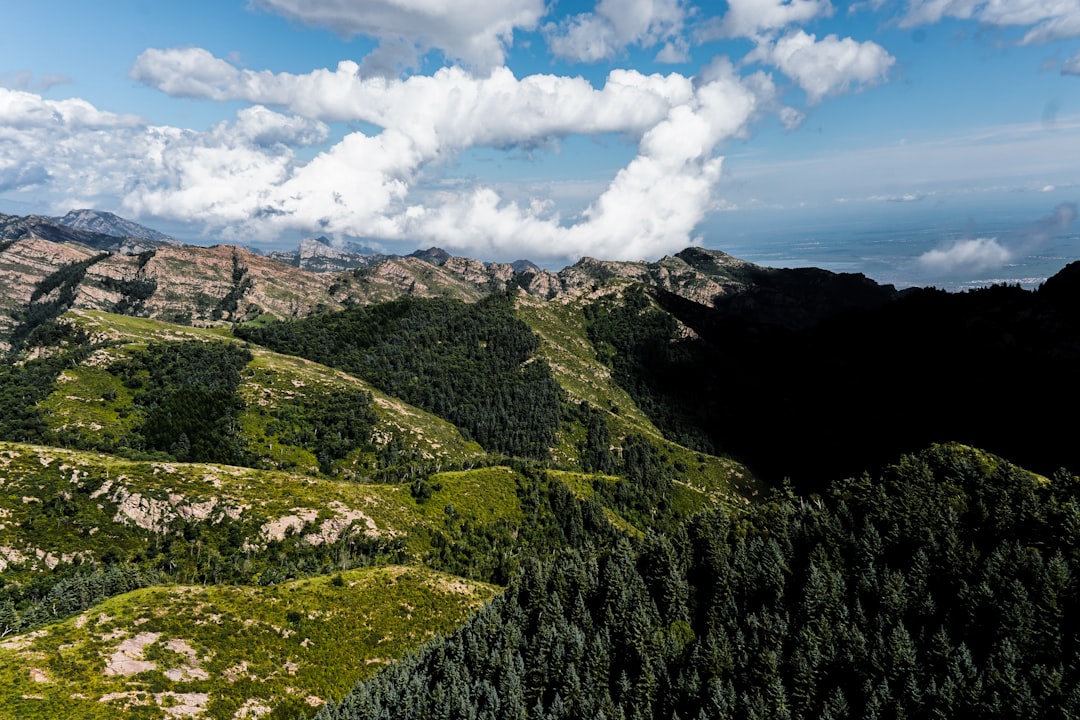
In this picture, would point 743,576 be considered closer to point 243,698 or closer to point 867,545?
point 867,545

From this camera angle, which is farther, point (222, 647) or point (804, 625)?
point (804, 625)

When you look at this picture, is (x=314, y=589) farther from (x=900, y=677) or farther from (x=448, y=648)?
(x=900, y=677)

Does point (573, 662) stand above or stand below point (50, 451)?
below

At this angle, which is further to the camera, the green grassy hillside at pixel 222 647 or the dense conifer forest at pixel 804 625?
the dense conifer forest at pixel 804 625

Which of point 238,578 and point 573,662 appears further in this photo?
point 238,578

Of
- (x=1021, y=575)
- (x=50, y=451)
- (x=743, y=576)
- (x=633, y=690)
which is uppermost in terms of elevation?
(x=50, y=451)

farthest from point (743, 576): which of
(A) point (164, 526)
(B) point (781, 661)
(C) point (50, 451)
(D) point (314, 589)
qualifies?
(C) point (50, 451)

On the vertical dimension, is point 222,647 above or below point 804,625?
below

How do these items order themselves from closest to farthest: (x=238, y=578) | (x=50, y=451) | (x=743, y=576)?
1. (x=743, y=576)
2. (x=238, y=578)
3. (x=50, y=451)

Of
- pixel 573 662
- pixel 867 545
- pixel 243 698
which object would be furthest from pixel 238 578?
pixel 867 545

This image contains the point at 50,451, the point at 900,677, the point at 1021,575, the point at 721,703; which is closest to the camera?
the point at 721,703

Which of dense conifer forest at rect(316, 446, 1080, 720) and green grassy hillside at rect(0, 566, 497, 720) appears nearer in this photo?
green grassy hillside at rect(0, 566, 497, 720)
